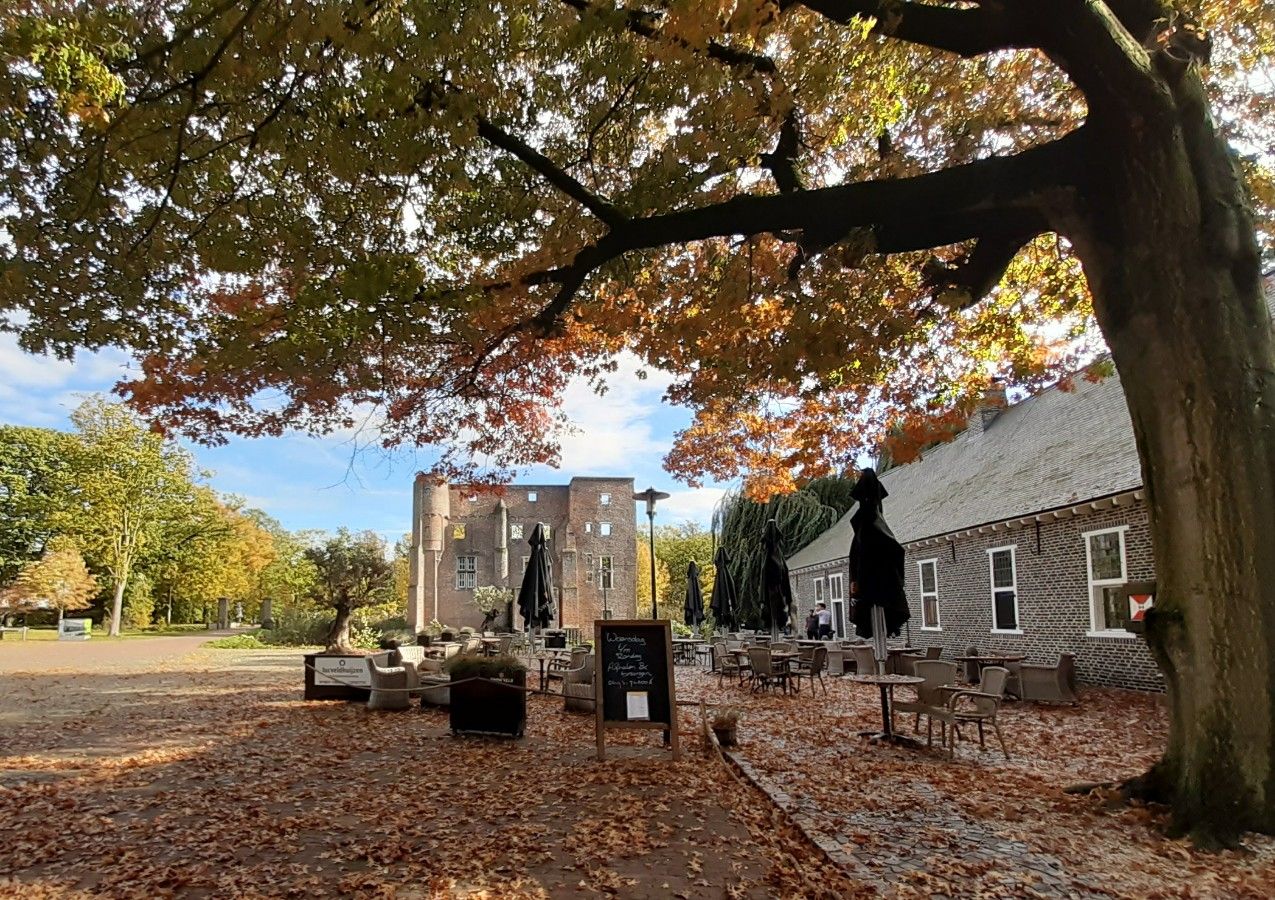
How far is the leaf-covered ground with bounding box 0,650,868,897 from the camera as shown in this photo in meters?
4.69

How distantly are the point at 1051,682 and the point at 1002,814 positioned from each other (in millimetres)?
7405

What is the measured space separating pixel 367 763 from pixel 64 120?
6765 mm

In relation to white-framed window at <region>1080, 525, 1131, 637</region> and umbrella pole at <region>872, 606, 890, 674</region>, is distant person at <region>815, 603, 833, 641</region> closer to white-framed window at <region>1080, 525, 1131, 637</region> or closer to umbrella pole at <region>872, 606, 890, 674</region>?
white-framed window at <region>1080, 525, 1131, 637</region>

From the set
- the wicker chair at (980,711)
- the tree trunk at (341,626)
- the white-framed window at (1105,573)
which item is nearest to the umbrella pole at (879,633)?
the wicker chair at (980,711)

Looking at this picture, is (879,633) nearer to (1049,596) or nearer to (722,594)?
(1049,596)

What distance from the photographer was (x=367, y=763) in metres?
8.20

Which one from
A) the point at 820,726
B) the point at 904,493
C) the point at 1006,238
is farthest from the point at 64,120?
the point at 904,493

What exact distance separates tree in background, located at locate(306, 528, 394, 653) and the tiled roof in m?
15.1

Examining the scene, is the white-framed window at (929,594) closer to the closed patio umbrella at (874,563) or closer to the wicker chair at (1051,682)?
the wicker chair at (1051,682)

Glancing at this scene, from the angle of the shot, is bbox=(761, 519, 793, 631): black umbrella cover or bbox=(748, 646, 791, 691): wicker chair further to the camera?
bbox=(761, 519, 793, 631): black umbrella cover

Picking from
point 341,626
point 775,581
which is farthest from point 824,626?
point 341,626

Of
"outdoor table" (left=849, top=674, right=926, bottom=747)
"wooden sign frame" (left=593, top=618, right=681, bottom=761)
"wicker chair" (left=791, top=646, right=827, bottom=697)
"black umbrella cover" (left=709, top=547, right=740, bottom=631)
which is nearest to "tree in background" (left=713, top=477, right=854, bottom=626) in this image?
"black umbrella cover" (left=709, top=547, right=740, bottom=631)

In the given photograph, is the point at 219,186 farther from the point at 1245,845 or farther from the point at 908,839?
the point at 1245,845

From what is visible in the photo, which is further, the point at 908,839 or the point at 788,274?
the point at 788,274
